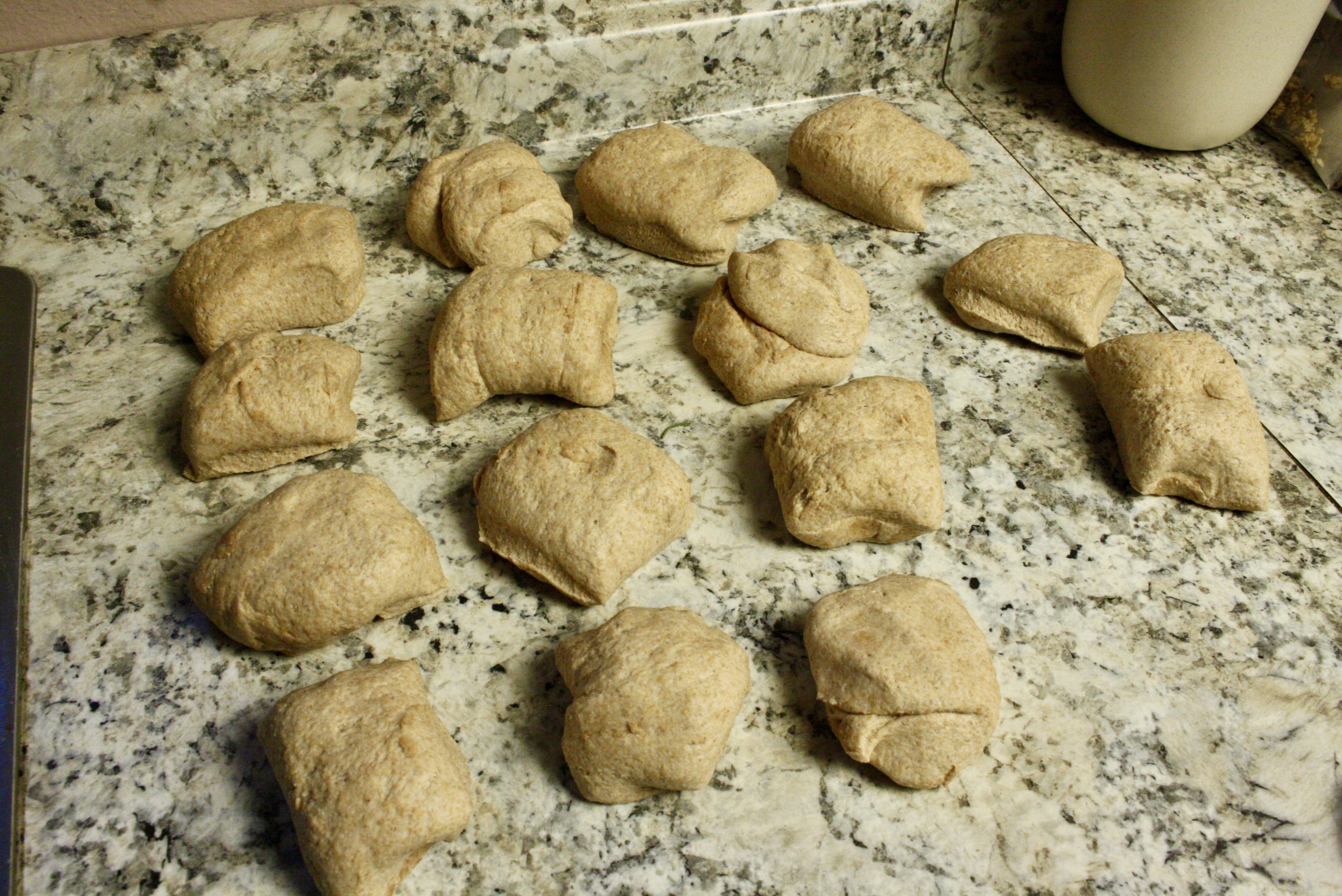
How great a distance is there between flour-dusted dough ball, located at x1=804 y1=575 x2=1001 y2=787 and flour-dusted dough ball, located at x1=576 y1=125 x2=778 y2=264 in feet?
2.55

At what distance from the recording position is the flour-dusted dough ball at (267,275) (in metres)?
1.55

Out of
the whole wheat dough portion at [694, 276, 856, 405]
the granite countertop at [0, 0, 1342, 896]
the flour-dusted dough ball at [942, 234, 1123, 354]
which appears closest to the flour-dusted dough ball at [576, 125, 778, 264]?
the granite countertop at [0, 0, 1342, 896]

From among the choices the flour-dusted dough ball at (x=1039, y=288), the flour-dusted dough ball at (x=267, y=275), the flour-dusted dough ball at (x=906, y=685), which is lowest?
→ the flour-dusted dough ball at (x=906, y=685)

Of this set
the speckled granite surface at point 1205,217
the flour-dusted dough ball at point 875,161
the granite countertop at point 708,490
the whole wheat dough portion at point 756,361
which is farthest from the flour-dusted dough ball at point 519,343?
the speckled granite surface at point 1205,217

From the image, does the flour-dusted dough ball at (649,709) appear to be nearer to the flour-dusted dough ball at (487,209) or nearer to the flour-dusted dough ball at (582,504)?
the flour-dusted dough ball at (582,504)

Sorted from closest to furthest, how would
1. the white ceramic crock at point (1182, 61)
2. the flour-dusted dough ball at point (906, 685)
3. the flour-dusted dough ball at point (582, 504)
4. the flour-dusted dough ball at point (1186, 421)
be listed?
the flour-dusted dough ball at point (906, 685) < the flour-dusted dough ball at point (582, 504) < the flour-dusted dough ball at point (1186, 421) < the white ceramic crock at point (1182, 61)

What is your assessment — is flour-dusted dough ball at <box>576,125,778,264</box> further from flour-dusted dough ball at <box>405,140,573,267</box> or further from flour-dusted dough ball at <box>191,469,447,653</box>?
flour-dusted dough ball at <box>191,469,447,653</box>

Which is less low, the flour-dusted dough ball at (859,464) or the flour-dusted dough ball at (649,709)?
the flour-dusted dough ball at (859,464)

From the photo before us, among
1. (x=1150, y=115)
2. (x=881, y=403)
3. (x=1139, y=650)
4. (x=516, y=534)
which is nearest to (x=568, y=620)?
(x=516, y=534)

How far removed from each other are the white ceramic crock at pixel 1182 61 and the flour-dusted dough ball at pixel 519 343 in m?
1.19

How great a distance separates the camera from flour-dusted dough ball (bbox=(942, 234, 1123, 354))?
1.59 metres

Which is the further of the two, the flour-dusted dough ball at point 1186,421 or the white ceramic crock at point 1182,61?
the white ceramic crock at point 1182,61

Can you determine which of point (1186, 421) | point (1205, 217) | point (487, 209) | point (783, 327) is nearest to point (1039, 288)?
point (1186, 421)

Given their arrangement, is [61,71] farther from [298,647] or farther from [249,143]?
[298,647]
